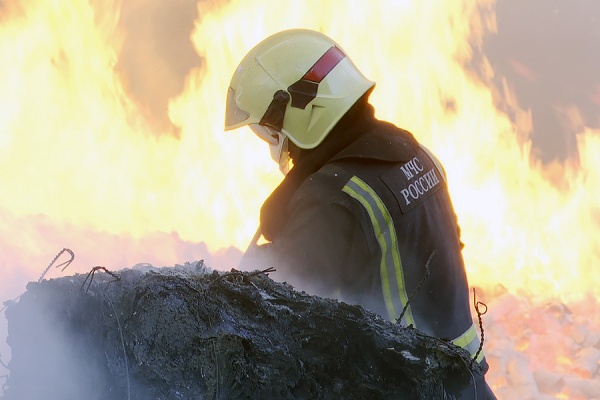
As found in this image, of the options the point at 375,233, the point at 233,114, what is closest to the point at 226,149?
the point at 233,114

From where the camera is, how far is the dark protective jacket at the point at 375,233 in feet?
9.89

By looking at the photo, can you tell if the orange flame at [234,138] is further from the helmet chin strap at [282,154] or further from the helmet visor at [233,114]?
the helmet chin strap at [282,154]

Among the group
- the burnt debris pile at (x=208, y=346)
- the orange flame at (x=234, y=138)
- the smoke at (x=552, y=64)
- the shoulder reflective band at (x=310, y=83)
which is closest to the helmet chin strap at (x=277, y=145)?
the shoulder reflective band at (x=310, y=83)

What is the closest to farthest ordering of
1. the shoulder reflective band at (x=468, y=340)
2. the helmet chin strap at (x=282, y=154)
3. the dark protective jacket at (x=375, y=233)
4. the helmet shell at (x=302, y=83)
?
the dark protective jacket at (x=375, y=233)
the shoulder reflective band at (x=468, y=340)
the helmet shell at (x=302, y=83)
the helmet chin strap at (x=282, y=154)

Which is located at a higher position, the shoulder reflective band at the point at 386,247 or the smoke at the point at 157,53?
the smoke at the point at 157,53

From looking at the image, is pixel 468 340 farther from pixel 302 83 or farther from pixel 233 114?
pixel 233 114

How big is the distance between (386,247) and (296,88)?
101 centimetres

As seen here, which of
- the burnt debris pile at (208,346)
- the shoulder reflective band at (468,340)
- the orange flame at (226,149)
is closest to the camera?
the burnt debris pile at (208,346)

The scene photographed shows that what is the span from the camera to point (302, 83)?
11.9ft

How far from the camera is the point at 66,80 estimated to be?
6812mm

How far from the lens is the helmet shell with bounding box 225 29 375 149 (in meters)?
3.54

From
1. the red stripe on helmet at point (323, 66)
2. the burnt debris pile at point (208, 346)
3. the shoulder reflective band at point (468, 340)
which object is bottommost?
the burnt debris pile at point (208, 346)

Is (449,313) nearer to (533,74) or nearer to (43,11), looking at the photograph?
(43,11)

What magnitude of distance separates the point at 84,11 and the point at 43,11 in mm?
423
